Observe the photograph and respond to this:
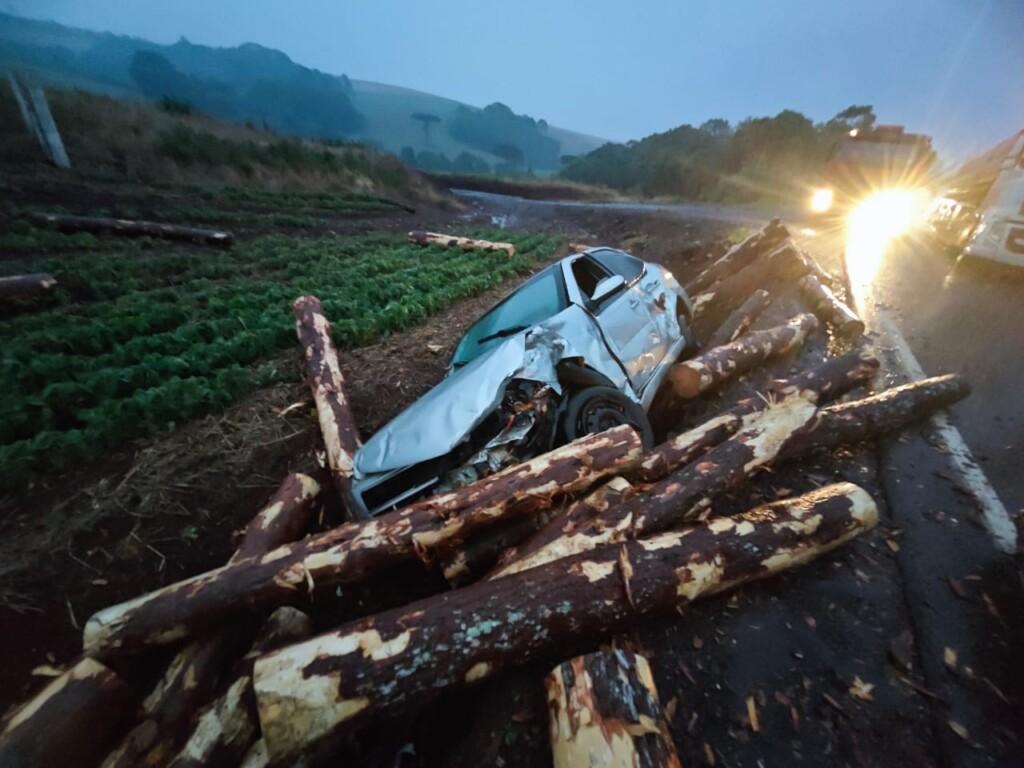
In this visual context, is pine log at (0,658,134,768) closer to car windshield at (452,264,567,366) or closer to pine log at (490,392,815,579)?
pine log at (490,392,815,579)

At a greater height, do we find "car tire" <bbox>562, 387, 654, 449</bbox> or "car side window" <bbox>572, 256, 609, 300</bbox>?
"car side window" <bbox>572, 256, 609, 300</bbox>

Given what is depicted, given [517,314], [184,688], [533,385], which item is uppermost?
Result: [517,314]

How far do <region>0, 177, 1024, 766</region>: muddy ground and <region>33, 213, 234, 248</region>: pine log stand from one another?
29.8ft

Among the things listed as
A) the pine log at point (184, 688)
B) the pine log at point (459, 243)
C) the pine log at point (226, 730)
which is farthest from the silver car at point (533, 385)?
the pine log at point (459, 243)

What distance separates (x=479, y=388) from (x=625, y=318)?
1.95 m

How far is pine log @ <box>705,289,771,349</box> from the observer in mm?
5875

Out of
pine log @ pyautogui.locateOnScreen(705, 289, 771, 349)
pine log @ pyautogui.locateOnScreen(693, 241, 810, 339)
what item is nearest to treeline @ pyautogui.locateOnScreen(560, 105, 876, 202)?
pine log @ pyautogui.locateOnScreen(693, 241, 810, 339)

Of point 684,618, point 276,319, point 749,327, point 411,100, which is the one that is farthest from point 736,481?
point 411,100

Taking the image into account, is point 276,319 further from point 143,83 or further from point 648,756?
point 143,83

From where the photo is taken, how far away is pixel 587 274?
468cm

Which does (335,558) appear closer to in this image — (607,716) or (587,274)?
(607,716)

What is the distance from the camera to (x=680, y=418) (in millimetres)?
4504

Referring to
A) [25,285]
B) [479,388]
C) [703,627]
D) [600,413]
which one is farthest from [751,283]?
[25,285]

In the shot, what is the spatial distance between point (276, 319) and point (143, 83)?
11600cm
